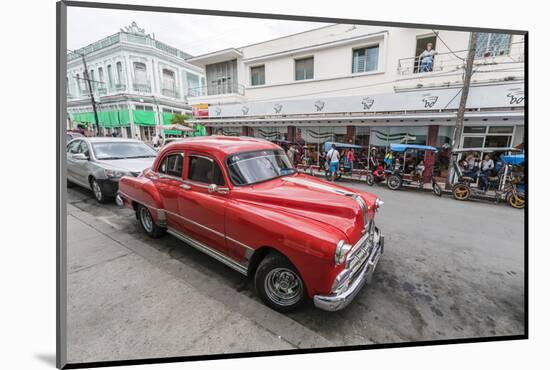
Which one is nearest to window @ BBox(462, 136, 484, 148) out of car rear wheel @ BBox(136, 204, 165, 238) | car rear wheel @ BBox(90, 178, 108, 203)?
car rear wheel @ BBox(136, 204, 165, 238)

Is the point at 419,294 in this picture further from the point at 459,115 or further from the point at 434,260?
the point at 459,115

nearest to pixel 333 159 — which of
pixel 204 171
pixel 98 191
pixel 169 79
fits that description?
pixel 169 79

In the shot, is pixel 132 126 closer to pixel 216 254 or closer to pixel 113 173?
pixel 113 173

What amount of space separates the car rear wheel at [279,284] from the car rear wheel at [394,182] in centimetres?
711

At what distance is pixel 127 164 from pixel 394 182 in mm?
8271

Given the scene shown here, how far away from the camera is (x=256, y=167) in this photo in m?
2.73

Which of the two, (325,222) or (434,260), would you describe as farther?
(434,260)

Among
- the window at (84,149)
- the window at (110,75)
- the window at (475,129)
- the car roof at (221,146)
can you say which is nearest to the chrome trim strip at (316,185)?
the car roof at (221,146)

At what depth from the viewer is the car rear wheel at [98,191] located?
476 centimetres

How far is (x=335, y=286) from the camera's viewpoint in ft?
5.68

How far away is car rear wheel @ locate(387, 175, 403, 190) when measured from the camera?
7.66 meters

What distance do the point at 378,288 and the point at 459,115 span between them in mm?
6996

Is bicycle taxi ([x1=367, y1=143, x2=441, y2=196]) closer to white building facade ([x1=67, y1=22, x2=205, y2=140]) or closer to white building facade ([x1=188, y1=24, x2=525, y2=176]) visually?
white building facade ([x1=188, y1=24, x2=525, y2=176])

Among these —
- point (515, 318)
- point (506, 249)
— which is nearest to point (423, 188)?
point (506, 249)
